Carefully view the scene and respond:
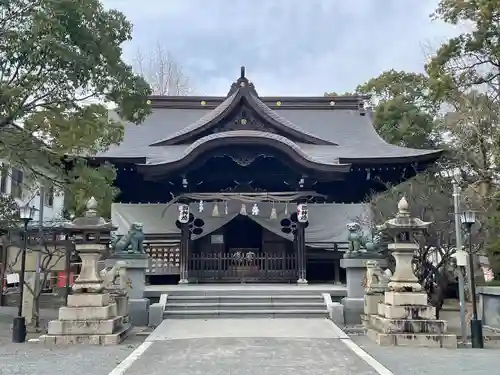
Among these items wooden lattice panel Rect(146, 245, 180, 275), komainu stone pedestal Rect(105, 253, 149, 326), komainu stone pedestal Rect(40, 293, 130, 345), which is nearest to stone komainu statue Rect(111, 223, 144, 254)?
komainu stone pedestal Rect(105, 253, 149, 326)

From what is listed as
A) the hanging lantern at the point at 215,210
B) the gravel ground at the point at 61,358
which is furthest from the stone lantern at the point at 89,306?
the hanging lantern at the point at 215,210

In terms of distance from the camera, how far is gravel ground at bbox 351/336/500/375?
6.45 meters

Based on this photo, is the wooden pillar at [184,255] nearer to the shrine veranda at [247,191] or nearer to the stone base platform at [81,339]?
the shrine veranda at [247,191]

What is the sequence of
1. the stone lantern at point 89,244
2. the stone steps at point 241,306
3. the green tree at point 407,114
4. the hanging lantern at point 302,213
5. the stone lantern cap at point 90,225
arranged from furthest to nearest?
the green tree at point 407,114 → the hanging lantern at point 302,213 → the stone steps at point 241,306 → the stone lantern cap at point 90,225 → the stone lantern at point 89,244

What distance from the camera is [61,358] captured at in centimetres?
729

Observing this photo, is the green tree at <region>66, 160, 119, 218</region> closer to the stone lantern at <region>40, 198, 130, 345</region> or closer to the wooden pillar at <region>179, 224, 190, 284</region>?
the stone lantern at <region>40, 198, 130, 345</region>

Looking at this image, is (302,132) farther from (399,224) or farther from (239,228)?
(399,224)

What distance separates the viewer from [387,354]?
301 inches

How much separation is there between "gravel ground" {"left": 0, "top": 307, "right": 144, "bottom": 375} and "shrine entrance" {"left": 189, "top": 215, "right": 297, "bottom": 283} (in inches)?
202

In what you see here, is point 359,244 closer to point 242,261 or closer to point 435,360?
point 242,261

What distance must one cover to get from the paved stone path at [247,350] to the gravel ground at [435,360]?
0.37m

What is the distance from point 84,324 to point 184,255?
5.73 meters

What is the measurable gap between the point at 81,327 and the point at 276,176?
8180mm

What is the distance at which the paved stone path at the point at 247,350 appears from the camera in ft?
20.8
